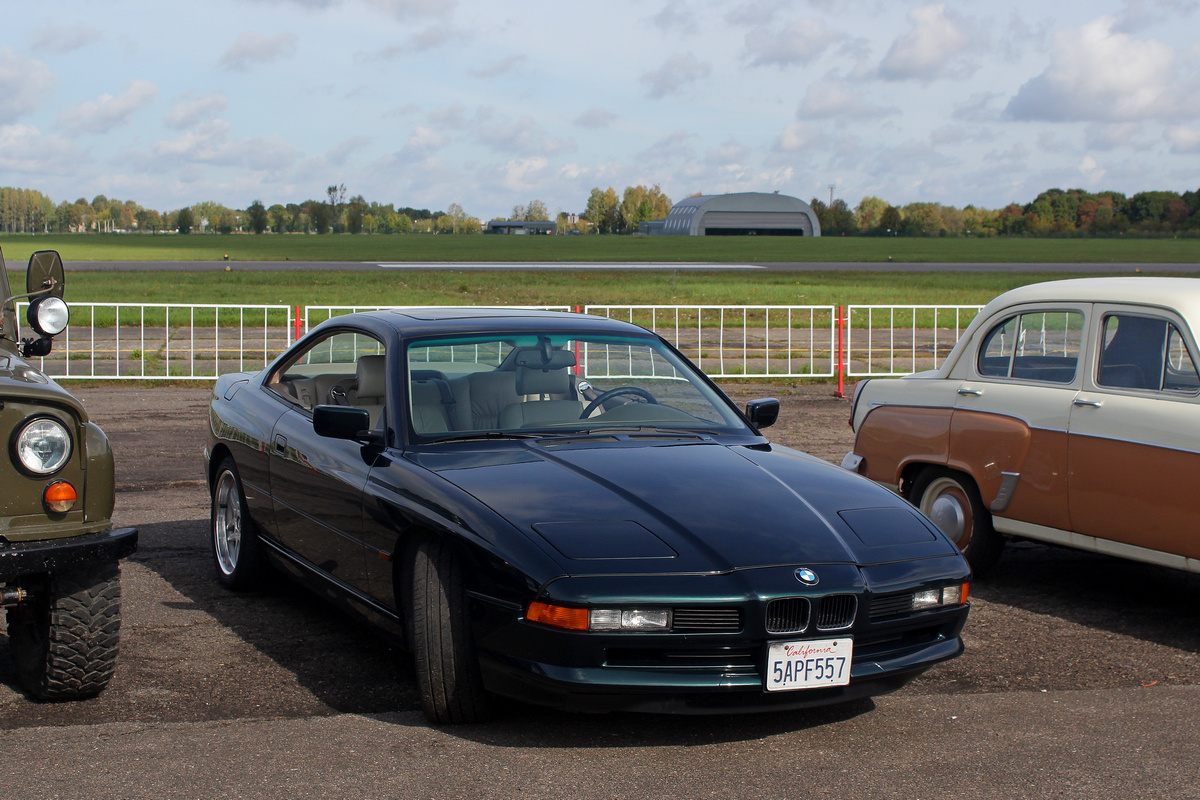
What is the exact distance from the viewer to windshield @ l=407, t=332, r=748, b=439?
494cm

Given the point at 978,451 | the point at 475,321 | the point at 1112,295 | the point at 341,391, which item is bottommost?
the point at 978,451

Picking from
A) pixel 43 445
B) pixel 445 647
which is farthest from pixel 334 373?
pixel 445 647

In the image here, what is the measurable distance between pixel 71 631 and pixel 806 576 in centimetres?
271

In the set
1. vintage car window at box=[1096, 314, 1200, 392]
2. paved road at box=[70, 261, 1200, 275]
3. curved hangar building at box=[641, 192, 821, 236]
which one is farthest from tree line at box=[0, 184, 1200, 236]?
vintage car window at box=[1096, 314, 1200, 392]

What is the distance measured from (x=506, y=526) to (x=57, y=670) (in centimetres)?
185

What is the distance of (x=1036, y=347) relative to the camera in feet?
21.2

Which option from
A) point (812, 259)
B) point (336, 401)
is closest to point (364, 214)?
point (812, 259)

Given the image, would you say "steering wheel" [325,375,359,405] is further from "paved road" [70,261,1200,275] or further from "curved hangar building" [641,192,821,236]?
"curved hangar building" [641,192,821,236]

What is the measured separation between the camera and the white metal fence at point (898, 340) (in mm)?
18500

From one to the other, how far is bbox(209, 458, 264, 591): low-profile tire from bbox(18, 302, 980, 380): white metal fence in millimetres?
9032

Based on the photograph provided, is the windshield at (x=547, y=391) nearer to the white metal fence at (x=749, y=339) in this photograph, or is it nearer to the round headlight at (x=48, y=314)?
the round headlight at (x=48, y=314)

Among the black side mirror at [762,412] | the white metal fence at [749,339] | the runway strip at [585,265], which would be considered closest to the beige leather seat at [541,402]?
the black side mirror at [762,412]

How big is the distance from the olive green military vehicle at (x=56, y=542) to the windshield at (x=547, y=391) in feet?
4.19

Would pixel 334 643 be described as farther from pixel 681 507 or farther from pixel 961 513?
pixel 961 513
